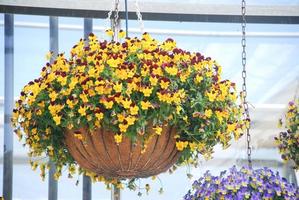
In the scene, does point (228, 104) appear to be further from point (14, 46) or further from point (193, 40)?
point (14, 46)

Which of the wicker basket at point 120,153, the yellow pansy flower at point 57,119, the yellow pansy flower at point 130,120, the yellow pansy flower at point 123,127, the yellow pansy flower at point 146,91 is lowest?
the wicker basket at point 120,153

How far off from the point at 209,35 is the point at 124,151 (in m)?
1.86

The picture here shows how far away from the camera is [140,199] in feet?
12.1

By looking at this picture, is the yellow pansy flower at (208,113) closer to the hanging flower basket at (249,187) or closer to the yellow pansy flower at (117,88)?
the yellow pansy flower at (117,88)

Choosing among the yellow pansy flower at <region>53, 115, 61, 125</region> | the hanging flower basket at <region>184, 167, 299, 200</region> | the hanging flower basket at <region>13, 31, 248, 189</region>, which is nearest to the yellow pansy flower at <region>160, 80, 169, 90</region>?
the hanging flower basket at <region>13, 31, 248, 189</region>

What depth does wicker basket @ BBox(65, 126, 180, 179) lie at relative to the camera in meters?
2.19

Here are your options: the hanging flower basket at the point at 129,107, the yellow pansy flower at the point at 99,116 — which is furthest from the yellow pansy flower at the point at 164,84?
the yellow pansy flower at the point at 99,116

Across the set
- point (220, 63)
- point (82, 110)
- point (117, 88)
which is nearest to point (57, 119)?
point (82, 110)

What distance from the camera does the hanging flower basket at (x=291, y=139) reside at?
3381 millimetres

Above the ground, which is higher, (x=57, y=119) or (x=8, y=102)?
(x=8, y=102)

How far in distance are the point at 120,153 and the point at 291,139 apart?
148cm

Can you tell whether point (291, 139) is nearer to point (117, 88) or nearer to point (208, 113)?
point (208, 113)

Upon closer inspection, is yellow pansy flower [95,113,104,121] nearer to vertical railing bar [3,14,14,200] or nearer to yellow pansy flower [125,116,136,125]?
yellow pansy flower [125,116,136,125]

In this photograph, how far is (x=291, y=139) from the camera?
3.41 meters
